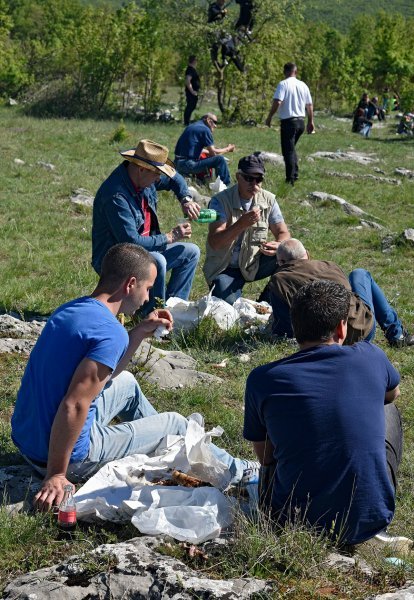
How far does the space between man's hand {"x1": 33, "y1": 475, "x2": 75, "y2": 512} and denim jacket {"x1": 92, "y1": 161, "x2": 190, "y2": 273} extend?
3283 millimetres

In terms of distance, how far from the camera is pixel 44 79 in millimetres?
28828

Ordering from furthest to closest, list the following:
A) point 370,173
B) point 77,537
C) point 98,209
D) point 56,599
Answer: point 370,173 < point 98,209 < point 77,537 < point 56,599

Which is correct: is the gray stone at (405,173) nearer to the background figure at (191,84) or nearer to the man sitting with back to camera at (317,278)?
the background figure at (191,84)

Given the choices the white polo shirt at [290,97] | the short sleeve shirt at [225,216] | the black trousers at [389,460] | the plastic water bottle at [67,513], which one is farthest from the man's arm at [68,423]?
the white polo shirt at [290,97]

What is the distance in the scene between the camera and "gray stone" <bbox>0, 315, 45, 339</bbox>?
21.8 ft

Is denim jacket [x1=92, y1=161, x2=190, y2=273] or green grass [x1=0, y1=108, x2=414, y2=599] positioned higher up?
denim jacket [x1=92, y1=161, x2=190, y2=273]

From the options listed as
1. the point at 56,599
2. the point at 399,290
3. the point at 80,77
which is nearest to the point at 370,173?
the point at 399,290

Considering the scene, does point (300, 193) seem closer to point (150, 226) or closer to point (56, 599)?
point (150, 226)

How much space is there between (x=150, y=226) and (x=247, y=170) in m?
1.01

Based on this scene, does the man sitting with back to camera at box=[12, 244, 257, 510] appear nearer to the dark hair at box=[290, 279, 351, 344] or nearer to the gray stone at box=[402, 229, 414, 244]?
the dark hair at box=[290, 279, 351, 344]

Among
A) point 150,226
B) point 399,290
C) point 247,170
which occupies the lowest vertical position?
point 399,290

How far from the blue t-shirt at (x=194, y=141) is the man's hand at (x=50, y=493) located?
9.56 metres

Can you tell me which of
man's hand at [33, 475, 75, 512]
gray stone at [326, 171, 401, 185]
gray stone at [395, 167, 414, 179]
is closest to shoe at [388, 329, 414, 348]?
man's hand at [33, 475, 75, 512]

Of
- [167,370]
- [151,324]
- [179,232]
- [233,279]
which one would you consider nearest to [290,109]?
[233,279]
